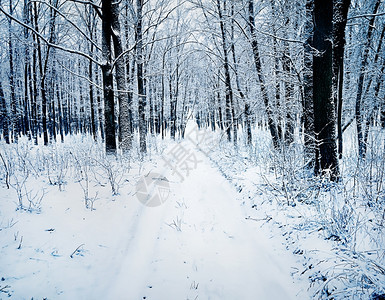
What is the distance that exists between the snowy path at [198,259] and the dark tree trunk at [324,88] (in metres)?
2.22

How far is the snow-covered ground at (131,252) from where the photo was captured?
213cm

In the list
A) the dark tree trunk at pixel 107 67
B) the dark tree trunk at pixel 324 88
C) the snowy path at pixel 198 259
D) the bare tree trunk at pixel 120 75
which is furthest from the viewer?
the bare tree trunk at pixel 120 75

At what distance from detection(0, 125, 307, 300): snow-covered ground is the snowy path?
0.01 meters

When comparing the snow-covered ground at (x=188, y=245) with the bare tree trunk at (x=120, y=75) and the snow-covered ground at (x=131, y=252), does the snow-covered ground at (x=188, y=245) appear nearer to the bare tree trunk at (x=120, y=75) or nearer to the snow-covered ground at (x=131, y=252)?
the snow-covered ground at (x=131, y=252)

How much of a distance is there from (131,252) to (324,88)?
4986mm

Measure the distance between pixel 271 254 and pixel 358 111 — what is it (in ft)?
31.0

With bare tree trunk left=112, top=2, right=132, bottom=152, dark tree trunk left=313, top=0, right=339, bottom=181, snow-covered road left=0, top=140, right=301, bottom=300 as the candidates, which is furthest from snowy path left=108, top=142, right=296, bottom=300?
bare tree trunk left=112, top=2, right=132, bottom=152

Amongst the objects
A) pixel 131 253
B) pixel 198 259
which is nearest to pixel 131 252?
pixel 131 253

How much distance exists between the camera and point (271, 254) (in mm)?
2873

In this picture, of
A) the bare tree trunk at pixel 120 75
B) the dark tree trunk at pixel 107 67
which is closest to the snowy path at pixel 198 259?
the dark tree trunk at pixel 107 67

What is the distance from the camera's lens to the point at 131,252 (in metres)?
2.87

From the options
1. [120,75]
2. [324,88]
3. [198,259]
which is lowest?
[198,259]

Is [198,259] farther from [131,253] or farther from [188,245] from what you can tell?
[131,253]

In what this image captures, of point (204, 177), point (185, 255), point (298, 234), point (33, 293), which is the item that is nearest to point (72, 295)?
point (33, 293)
